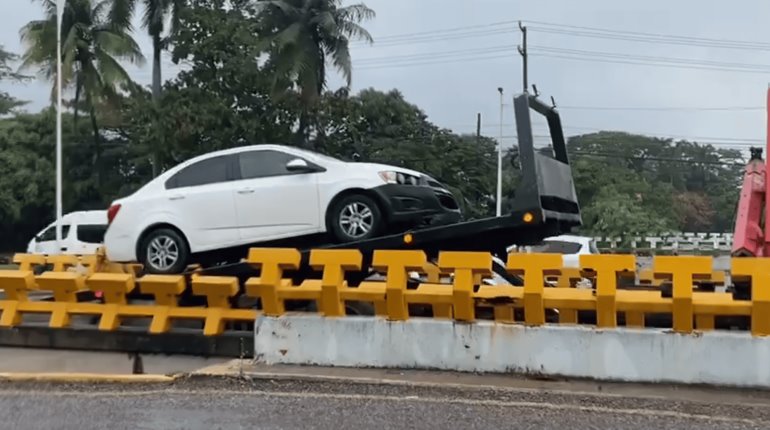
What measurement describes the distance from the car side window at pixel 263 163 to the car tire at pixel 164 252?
1.07 m

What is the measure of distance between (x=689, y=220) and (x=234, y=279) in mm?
62125

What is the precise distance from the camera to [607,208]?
45.3m

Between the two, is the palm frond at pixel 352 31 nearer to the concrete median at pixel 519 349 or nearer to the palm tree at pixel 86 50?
the palm tree at pixel 86 50

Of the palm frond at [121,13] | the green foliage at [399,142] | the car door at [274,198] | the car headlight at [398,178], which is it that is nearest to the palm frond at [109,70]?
the palm frond at [121,13]

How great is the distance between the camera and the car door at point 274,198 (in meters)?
8.62

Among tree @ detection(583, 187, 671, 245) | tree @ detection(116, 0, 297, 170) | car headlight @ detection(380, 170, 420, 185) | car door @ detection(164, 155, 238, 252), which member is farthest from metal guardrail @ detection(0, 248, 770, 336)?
tree @ detection(583, 187, 671, 245)

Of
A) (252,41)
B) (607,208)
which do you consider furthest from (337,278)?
(607,208)

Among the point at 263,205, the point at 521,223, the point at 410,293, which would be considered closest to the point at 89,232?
the point at 263,205

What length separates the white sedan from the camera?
851 cm

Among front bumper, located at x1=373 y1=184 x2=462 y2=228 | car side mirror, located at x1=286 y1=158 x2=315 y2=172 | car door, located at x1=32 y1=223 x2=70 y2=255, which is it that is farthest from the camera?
car door, located at x1=32 y1=223 x2=70 y2=255

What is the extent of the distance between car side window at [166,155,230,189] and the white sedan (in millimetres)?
11

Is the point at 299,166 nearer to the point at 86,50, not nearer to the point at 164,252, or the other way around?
the point at 164,252

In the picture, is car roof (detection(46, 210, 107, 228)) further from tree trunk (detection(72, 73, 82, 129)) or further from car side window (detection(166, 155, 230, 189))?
car side window (detection(166, 155, 230, 189))

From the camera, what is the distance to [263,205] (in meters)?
8.74
